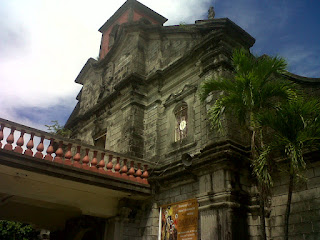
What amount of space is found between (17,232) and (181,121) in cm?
1574

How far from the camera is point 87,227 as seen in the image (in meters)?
12.3

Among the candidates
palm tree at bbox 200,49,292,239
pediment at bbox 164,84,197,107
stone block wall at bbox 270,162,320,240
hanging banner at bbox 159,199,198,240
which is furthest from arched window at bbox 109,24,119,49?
stone block wall at bbox 270,162,320,240

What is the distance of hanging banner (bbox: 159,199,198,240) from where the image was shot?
8.64 metres

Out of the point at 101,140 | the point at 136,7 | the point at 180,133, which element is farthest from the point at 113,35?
the point at 180,133

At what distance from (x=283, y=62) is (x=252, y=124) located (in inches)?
59.7

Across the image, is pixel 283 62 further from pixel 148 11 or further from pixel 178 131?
pixel 148 11

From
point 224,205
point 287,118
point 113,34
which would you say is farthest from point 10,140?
point 113,34

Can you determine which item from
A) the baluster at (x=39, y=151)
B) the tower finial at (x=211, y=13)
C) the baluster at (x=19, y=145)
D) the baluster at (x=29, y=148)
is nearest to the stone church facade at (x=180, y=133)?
the tower finial at (x=211, y=13)

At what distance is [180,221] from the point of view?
9062 mm

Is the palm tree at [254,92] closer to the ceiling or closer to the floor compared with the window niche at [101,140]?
closer to the floor

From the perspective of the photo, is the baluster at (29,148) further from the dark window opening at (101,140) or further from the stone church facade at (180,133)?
the dark window opening at (101,140)

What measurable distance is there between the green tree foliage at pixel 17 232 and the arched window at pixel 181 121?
14.4 meters

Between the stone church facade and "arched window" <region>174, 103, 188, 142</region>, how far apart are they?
0.03 m

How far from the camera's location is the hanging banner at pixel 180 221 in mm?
8641
